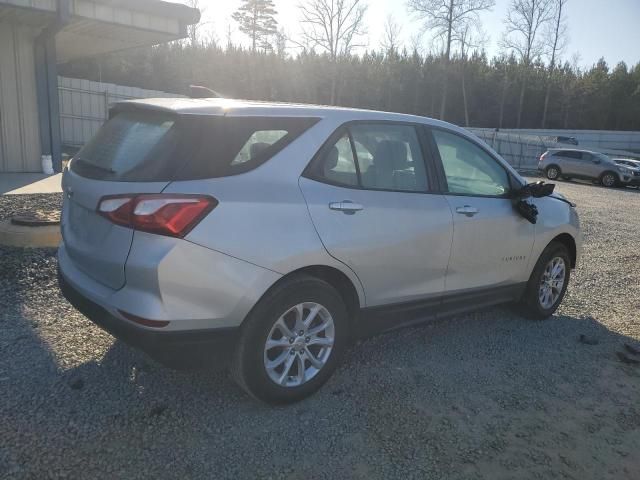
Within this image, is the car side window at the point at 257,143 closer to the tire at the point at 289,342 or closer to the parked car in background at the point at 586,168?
the tire at the point at 289,342

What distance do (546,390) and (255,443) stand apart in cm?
205

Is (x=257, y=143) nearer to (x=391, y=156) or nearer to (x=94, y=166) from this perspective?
(x=94, y=166)

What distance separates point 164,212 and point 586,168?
25572 millimetres

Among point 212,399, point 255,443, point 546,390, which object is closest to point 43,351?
point 212,399

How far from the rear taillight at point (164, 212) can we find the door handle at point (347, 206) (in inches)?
30.1

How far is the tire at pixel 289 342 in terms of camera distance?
305 centimetres

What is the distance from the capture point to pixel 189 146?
9.62ft

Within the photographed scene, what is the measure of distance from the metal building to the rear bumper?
8690mm

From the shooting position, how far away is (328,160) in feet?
11.0

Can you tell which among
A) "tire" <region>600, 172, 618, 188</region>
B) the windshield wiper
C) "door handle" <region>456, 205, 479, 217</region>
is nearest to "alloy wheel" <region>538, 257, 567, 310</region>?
"door handle" <region>456, 205, 479, 217</region>

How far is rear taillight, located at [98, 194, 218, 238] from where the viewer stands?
2740 mm

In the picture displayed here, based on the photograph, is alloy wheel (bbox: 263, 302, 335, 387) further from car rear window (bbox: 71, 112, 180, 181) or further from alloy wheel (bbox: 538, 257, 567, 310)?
alloy wheel (bbox: 538, 257, 567, 310)

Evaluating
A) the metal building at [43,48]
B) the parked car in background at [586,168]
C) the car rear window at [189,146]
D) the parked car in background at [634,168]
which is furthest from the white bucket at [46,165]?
the parked car in background at [634,168]

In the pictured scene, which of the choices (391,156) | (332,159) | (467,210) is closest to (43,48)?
(391,156)
